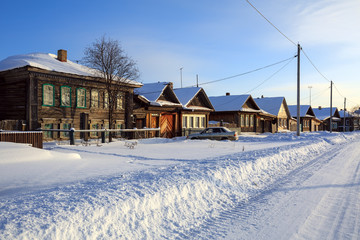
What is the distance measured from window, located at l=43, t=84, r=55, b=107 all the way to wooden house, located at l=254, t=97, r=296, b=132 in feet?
127

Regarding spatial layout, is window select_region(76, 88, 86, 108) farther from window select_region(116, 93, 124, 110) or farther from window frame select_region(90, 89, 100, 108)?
window select_region(116, 93, 124, 110)

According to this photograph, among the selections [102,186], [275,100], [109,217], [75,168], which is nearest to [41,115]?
[75,168]

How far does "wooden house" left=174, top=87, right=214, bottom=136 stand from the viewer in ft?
101

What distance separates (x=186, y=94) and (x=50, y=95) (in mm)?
17492

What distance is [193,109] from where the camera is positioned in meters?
31.1

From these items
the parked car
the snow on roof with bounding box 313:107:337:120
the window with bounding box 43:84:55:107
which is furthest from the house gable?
the snow on roof with bounding box 313:107:337:120

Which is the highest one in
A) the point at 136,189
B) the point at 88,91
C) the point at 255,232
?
the point at 88,91

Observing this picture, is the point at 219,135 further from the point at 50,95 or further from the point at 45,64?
the point at 45,64

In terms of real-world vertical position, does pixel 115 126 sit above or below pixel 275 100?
below

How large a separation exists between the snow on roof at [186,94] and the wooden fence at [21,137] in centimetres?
1963

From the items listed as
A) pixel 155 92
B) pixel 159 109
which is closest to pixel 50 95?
pixel 159 109

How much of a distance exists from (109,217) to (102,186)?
1.49m

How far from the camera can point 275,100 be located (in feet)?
171

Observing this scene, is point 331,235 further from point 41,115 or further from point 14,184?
point 41,115
